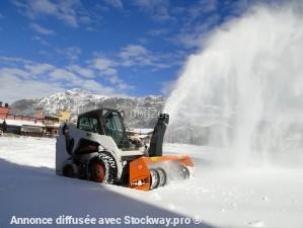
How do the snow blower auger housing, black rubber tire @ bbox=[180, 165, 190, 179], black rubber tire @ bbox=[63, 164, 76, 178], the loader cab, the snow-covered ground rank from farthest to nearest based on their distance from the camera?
1. black rubber tire @ bbox=[180, 165, 190, 179]
2. black rubber tire @ bbox=[63, 164, 76, 178]
3. the loader cab
4. the snow blower auger housing
5. the snow-covered ground

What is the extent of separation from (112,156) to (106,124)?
1.38m

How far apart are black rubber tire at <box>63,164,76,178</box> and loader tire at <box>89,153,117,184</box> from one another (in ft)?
3.90

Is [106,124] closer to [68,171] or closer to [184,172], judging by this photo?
[68,171]

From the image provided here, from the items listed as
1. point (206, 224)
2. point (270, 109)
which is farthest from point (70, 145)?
point (270, 109)

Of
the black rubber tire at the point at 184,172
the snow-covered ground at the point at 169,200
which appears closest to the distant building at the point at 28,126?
the black rubber tire at the point at 184,172

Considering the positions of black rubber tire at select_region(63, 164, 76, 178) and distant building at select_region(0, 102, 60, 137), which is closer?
black rubber tire at select_region(63, 164, 76, 178)

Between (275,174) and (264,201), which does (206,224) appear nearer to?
(264,201)

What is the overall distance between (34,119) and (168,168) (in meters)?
64.1

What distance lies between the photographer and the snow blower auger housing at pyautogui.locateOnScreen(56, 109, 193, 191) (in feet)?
37.9

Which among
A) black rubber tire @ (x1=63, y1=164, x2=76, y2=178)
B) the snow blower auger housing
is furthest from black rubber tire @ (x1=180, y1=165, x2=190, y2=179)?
black rubber tire @ (x1=63, y1=164, x2=76, y2=178)

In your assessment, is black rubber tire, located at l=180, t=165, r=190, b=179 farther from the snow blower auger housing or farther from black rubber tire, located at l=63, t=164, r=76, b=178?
black rubber tire, located at l=63, t=164, r=76, b=178

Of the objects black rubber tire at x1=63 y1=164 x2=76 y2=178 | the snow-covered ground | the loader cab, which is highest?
the loader cab

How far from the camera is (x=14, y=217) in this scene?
7.14 metres

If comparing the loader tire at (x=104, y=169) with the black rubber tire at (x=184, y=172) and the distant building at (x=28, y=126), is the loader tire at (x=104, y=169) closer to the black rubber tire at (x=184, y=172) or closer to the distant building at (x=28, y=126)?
the black rubber tire at (x=184, y=172)
